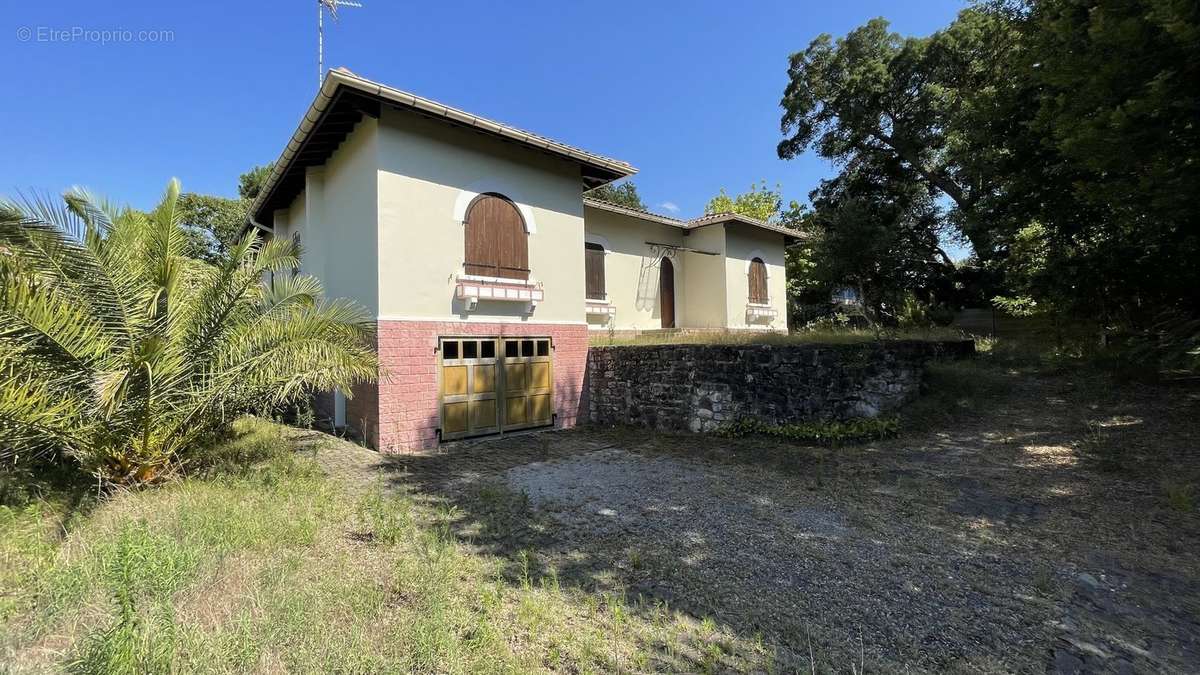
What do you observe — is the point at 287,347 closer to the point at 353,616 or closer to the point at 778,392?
the point at 353,616

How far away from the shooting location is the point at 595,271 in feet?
42.4

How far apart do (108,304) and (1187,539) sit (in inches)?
402

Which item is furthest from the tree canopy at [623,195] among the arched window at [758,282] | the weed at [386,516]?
the weed at [386,516]

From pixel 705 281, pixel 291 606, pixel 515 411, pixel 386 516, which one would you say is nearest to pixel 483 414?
pixel 515 411

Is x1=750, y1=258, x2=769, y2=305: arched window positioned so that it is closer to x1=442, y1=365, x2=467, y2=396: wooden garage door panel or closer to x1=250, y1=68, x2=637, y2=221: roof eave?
x1=250, y1=68, x2=637, y2=221: roof eave

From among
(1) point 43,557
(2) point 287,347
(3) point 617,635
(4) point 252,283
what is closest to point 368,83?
(4) point 252,283

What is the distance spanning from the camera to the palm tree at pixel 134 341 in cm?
445

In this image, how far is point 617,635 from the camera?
2.97m

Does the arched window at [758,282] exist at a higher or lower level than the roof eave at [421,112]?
lower

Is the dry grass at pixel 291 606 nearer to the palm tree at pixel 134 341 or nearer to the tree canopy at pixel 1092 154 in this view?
the palm tree at pixel 134 341

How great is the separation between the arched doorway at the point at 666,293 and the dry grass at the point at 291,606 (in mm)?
11039

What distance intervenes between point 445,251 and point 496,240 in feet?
3.26

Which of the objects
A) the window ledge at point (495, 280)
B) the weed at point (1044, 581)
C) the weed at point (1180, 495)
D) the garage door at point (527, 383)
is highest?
the window ledge at point (495, 280)

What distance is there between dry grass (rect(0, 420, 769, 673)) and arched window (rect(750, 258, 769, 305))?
42.9ft
